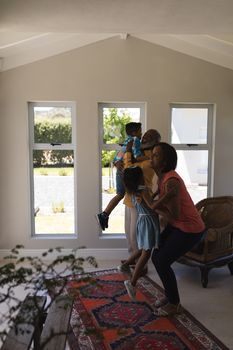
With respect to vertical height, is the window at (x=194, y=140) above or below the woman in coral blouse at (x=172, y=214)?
above

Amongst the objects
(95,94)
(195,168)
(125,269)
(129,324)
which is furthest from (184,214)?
(95,94)

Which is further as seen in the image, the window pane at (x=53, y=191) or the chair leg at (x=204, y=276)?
the window pane at (x=53, y=191)

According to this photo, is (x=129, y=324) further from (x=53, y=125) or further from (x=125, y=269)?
(x=53, y=125)

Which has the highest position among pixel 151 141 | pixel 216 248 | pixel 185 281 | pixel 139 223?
pixel 151 141

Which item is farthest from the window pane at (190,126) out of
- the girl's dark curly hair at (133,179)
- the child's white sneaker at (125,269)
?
the child's white sneaker at (125,269)

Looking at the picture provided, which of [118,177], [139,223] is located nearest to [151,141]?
[118,177]

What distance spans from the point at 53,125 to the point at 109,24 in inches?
62.6

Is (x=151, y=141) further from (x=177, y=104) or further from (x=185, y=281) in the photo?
(x=185, y=281)

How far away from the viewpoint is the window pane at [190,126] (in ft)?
13.7

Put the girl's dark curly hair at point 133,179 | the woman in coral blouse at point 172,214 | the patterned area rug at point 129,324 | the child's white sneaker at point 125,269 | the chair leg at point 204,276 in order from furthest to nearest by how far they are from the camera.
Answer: the child's white sneaker at point 125,269
the chair leg at point 204,276
the girl's dark curly hair at point 133,179
the woman in coral blouse at point 172,214
the patterned area rug at point 129,324

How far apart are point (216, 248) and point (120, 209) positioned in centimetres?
138

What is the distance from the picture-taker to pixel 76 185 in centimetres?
409

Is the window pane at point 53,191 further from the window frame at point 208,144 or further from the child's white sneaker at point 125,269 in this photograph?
the window frame at point 208,144

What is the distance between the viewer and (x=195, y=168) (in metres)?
4.23
